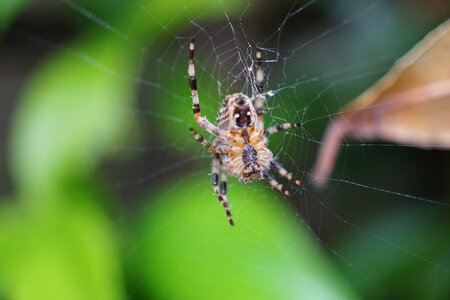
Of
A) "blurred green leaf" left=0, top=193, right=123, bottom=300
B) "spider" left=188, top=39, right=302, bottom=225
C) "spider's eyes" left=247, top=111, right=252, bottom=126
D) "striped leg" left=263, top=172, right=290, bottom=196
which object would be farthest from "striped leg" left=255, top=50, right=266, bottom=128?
"blurred green leaf" left=0, top=193, right=123, bottom=300

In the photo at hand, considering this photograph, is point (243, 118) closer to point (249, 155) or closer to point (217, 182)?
point (249, 155)

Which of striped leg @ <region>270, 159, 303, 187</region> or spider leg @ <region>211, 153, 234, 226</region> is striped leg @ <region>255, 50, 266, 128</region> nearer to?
striped leg @ <region>270, 159, 303, 187</region>

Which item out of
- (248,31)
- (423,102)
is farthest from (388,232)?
(248,31)

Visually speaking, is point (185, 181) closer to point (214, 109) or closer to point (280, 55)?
point (214, 109)

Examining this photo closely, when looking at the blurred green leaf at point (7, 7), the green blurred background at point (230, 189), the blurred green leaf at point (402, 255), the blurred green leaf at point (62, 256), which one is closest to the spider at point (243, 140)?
the green blurred background at point (230, 189)

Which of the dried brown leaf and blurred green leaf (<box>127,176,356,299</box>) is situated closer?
the dried brown leaf

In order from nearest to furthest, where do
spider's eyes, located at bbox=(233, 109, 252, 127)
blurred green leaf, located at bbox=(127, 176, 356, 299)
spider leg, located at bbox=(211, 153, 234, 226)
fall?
blurred green leaf, located at bbox=(127, 176, 356, 299)
spider's eyes, located at bbox=(233, 109, 252, 127)
spider leg, located at bbox=(211, 153, 234, 226)
